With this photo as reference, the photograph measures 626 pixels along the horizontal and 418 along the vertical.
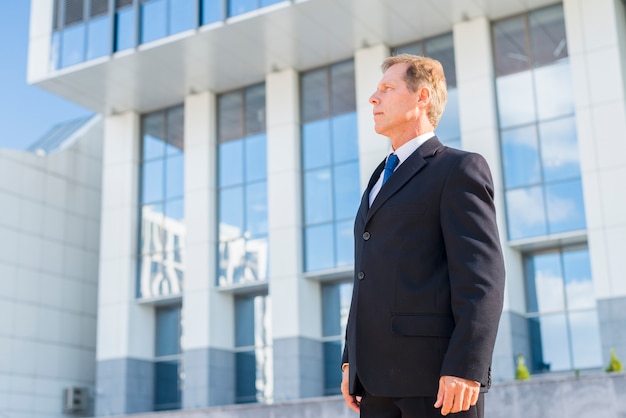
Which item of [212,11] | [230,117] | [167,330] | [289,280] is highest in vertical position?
[212,11]

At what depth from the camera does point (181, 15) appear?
27.2m

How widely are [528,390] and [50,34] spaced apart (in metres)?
20.4

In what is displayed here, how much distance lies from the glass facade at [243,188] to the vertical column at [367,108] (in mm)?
3558

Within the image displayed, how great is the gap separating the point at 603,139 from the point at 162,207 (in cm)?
1432

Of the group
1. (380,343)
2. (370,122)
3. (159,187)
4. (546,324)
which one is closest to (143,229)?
(159,187)

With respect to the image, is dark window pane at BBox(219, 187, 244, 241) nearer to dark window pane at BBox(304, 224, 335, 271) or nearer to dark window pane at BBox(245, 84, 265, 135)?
dark window pane at BBox(245, 84, 265, 135)

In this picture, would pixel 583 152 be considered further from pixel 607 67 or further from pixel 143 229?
pixel 143 229

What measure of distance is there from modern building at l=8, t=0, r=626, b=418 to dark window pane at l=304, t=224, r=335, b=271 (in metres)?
0.04

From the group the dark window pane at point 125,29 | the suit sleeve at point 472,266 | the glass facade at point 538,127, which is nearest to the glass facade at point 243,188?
the dark window pane at point 125,29

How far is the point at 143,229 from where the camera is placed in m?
30.4

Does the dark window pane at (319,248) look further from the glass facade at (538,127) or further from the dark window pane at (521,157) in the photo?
the dark window pane at (521,157)

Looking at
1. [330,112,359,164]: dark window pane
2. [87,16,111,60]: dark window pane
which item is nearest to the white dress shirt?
[330,112,359,164]: dark window pane

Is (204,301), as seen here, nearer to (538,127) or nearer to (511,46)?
(538,127)

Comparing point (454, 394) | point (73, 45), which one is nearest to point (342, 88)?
point (73, 45)
